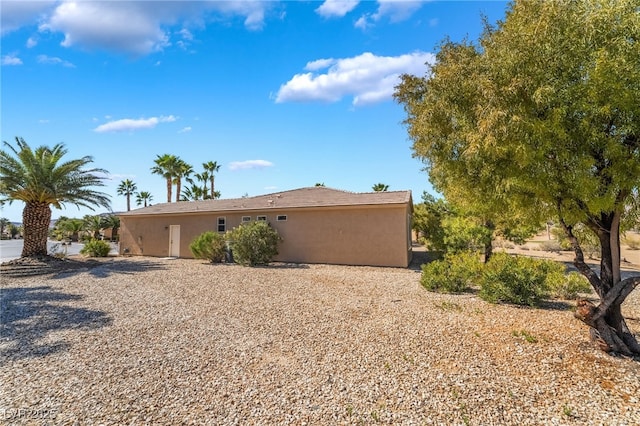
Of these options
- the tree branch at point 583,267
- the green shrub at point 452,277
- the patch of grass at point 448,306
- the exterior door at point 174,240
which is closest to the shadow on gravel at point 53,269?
the exterior door at point 174,240

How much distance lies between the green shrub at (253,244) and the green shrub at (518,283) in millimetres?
10493

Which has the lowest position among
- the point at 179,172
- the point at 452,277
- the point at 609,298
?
the point at 452,277

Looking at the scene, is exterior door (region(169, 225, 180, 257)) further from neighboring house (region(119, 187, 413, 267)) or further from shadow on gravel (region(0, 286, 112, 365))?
shadow on gravel (region(0, 286, 112, 365))

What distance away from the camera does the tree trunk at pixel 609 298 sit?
5164 mm

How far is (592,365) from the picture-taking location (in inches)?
186

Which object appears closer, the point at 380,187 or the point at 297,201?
the point at 297,201

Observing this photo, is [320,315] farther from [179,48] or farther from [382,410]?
[179,48]

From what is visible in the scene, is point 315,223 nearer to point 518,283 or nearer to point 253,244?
point 253,244

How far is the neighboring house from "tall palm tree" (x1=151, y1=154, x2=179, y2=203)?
679 inches

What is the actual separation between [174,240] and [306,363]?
63.2 feet

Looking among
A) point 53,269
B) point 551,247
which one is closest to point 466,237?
point 551,247

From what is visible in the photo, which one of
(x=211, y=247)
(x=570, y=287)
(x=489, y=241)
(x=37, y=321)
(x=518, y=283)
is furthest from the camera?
(x=211, y=247)

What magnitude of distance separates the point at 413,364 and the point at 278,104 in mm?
12512

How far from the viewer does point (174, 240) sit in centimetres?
2159
